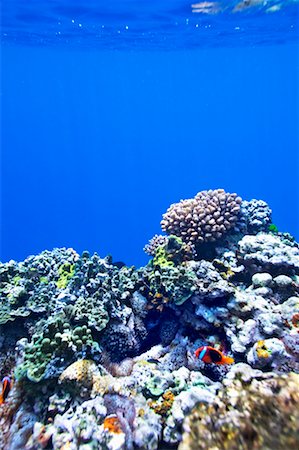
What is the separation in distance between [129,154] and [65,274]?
5145 inches

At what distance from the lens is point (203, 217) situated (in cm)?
739

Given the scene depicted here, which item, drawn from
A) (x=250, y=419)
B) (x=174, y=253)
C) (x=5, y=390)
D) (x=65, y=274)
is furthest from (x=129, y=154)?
(x=250, y=419)

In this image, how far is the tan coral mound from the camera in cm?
240

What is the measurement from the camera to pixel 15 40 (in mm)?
26922

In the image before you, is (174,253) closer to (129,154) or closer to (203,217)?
(203,217)

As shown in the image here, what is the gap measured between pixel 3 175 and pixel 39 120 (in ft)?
73.5

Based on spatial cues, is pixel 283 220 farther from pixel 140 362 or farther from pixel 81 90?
pixel 140 362

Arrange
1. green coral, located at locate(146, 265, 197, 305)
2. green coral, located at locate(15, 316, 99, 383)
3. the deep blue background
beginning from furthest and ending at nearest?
1. the deep blue background
2. green coral, located at locate(146, 265, 197, 305)
3. green coral, located at locate(15, 316, 99, 383)

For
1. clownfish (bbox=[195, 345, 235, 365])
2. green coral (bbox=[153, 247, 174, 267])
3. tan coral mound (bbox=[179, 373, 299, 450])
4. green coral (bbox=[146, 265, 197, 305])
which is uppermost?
green coral (bbox=[153, 247, 174, 267])

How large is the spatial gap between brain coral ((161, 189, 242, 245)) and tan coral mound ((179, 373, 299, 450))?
14.5 ft

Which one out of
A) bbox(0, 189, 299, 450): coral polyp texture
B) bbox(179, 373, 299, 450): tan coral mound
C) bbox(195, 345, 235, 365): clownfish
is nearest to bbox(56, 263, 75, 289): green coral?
bbox(0, 189, 299, 450): coral polyp texture

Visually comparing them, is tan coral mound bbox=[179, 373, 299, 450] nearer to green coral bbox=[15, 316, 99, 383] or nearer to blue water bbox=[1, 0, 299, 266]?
green coral bbox=[15, 316, 99, 383]

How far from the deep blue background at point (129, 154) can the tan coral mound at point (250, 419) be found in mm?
72285

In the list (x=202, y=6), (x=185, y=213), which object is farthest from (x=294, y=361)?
(x=202, y=6)
